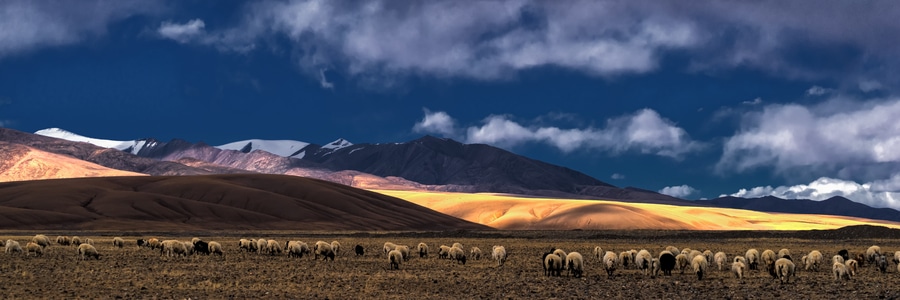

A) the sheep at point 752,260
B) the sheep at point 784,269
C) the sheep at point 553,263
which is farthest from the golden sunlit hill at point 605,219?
the sheep at point 784,269

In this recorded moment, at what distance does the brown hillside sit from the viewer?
112562mm

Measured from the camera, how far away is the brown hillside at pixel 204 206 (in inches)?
4432

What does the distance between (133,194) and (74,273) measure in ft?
351

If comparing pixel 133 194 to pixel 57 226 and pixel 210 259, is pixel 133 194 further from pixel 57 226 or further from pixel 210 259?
pixel 210 259

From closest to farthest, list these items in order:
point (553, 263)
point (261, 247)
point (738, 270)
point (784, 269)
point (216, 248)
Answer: point (784, 269) < point (738, 270) < point (553, 263) < point (216, 248) < point (261, 247)

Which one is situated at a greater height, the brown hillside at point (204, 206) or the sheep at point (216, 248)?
the brown hillside at point (204, 206)

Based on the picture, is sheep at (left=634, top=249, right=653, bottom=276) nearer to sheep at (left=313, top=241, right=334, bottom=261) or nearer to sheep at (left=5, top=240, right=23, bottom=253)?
sheep at (left=313, top=241, right=334, bottom=261)

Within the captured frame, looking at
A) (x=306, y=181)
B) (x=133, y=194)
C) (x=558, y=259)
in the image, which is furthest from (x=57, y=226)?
(x=558, y=259)

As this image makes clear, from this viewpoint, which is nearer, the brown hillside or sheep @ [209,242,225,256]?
sheep @ [209,242,225,256]

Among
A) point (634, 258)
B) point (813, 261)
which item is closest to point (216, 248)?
point (634, 258)

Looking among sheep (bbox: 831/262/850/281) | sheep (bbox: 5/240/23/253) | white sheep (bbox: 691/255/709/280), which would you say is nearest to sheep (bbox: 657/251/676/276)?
white sheep (bbox: 691/255/709/280)

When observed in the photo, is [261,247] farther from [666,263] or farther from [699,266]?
[699,266]

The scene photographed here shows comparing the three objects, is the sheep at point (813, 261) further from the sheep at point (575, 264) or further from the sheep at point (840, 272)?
the sheep at point (575, 264)

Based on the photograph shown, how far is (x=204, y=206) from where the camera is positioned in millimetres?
128750
